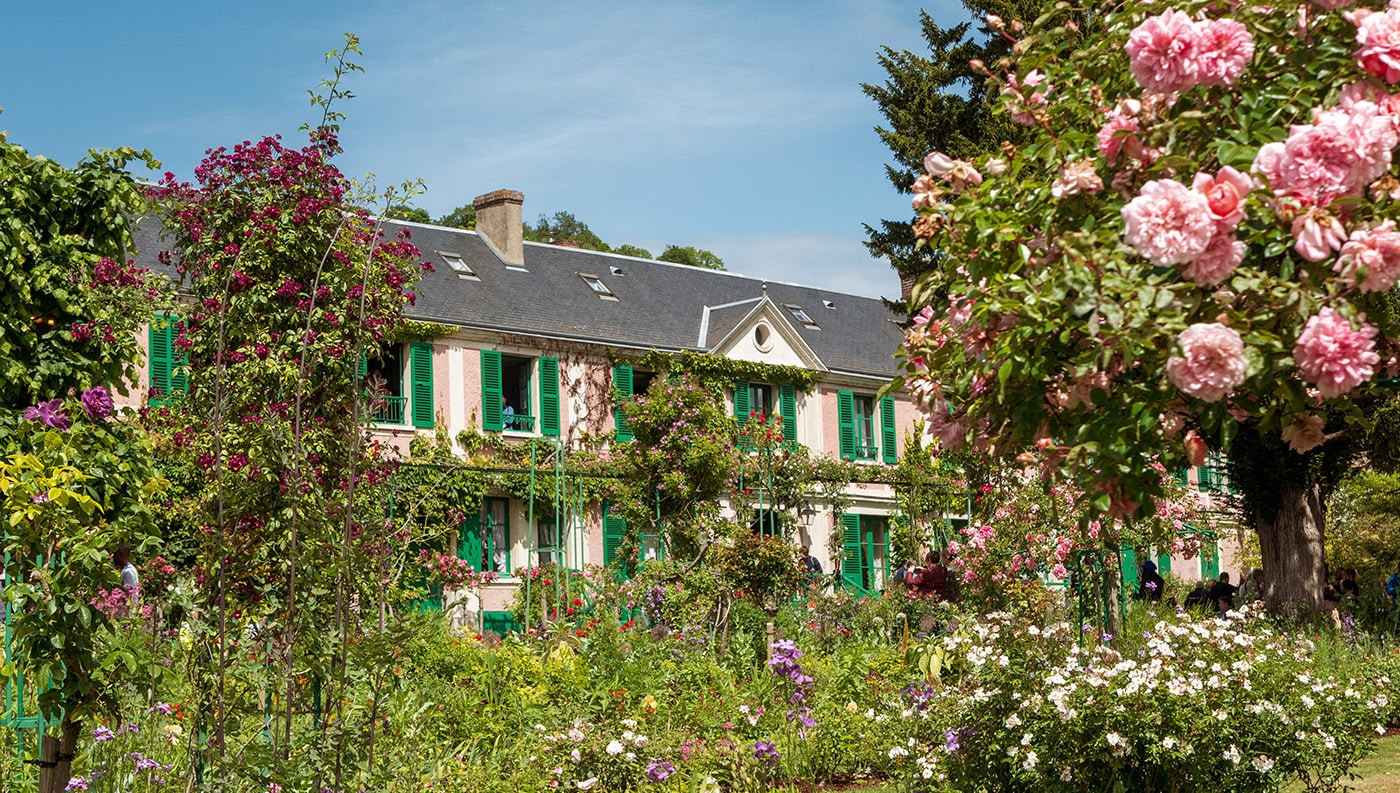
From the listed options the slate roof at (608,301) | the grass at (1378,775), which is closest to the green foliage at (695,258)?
the slate roof at (608,301)

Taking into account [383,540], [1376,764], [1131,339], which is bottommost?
[1376,764]

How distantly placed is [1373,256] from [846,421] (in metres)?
23.7

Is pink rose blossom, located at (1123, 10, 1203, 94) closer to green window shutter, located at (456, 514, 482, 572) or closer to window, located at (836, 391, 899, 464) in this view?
green window shutter, located at (456, 514, 482, 572)

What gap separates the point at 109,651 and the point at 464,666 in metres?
4.25

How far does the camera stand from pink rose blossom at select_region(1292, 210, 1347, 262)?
8.56ft

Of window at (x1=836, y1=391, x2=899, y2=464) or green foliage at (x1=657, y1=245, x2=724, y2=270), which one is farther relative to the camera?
green foliage at (x1=657, y1=245, x2=724, y2=270)

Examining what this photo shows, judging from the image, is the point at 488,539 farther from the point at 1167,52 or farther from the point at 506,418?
the point at 1167,52

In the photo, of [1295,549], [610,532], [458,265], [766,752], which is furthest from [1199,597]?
[458,265]

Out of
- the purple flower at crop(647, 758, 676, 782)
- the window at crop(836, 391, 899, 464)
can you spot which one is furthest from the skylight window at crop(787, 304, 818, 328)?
the purple flower at crop(647, 758, 676, 782)

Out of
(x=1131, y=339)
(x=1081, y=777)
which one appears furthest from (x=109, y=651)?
(x=1081, y=777)

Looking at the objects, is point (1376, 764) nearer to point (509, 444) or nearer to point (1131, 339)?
point (1131, 339)

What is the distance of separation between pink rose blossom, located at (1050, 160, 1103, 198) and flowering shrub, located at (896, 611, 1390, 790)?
3328 mm

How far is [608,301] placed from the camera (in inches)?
974

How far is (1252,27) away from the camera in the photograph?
3.05m
